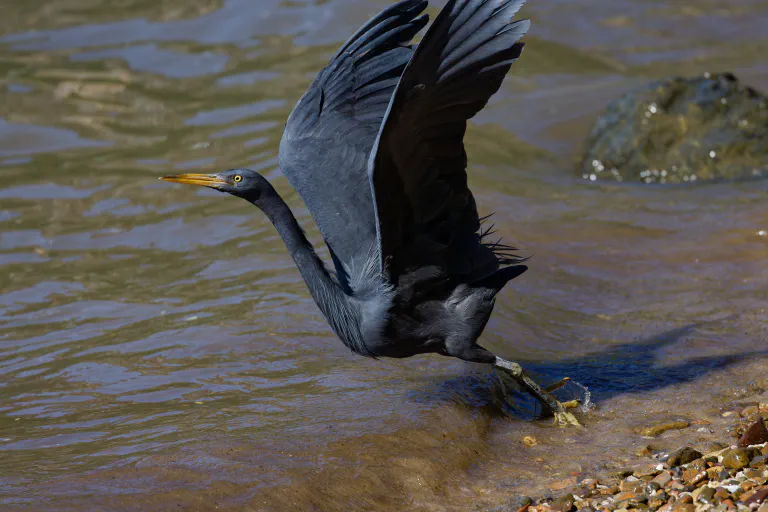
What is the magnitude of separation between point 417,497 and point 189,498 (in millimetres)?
979

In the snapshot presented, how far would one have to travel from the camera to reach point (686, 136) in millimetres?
9273

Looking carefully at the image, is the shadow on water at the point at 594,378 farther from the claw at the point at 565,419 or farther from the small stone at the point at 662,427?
the small stone at the point at 662,427

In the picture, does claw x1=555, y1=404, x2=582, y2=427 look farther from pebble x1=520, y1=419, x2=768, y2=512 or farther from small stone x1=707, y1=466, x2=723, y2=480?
small stone x1=707, y1=466, x2=723, y2=480

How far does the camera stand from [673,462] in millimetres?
4199

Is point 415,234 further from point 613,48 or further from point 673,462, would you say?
point 613,48

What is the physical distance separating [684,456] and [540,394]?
109cm

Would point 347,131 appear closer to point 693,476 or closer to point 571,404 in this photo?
point 571,404

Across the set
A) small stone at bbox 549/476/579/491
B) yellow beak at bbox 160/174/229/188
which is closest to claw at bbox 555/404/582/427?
small stone at bbox 549/476/579/491

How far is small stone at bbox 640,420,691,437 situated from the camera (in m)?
4.77

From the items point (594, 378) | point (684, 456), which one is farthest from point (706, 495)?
point (594, 378)

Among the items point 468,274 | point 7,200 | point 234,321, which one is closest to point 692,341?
point 468,274

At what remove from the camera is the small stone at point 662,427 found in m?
4.77

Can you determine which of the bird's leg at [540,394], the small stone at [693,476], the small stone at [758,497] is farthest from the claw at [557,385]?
the small stone at [758,497]

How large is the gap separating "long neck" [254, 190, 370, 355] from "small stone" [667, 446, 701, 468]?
159 cm
